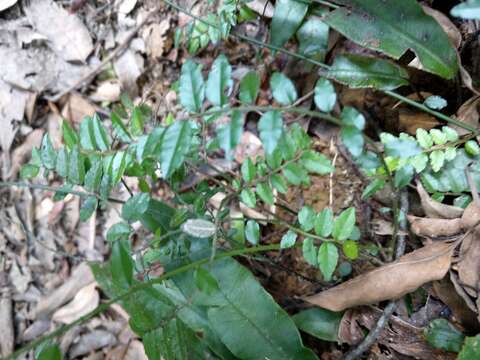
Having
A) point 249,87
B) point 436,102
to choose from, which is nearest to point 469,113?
point 436,102

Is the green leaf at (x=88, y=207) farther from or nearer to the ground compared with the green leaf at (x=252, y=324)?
farther from the ground

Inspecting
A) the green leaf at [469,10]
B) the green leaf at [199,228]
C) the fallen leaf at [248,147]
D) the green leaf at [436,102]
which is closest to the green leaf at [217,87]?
the green leaf at [199,228]

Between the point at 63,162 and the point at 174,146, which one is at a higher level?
the point at 174,146

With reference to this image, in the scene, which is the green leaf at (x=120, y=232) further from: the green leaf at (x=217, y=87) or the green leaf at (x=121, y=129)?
the green leaf at (x=217, y=87)

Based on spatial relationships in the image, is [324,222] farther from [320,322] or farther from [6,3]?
[6,3]

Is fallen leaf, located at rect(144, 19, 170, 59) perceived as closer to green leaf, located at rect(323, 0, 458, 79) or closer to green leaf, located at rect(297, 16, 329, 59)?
green leaf, located at rect(297, 16, 329, 59)
